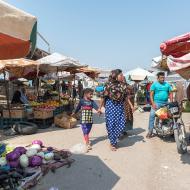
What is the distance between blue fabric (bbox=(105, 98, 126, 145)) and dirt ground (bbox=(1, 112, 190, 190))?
359 mm

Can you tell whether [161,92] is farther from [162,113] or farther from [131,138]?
[131,138]

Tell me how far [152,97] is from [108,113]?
158cm

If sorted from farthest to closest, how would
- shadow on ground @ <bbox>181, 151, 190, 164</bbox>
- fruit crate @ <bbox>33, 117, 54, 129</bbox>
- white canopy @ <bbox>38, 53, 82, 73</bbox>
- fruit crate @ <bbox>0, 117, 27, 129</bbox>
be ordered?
white canopy @ <bbox>38, 53, 82, 73</bbox> → fruit crate @ <bbox>33, 117, 54, 129</bbox> → fruit crate @ <bbox>0, 117, 27, 129</bbox> → shadow on ground @ <bbox>181, 151, 190, 164</bbox>

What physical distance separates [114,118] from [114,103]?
1.19 ft

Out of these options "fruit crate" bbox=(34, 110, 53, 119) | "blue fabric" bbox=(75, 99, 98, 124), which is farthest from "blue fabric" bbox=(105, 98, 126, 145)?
"fruit crate" bbox=(34, 110, 53, 119)

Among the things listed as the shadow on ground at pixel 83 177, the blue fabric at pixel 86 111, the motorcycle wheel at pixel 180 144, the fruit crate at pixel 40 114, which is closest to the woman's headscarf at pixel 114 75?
the blue fabric at pixel 86 111

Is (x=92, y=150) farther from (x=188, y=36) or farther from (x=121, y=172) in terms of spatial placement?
(x=188, y=36)

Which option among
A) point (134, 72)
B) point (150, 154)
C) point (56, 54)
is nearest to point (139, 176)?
point (150, 154)

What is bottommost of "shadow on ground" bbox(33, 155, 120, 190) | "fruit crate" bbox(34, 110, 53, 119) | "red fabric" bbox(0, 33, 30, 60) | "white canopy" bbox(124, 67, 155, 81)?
"shadow on ground" bbox(33, 155, 120, 190)

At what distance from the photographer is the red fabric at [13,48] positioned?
438 centimetres

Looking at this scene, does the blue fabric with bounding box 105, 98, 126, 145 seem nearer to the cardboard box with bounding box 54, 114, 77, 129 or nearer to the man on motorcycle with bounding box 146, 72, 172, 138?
the man on motorcycle with bounding box 146, 72, 172, 138

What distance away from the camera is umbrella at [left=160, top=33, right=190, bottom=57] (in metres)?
6.15

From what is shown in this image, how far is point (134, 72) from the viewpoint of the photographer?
78.7ft

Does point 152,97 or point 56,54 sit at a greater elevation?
point 56,54
